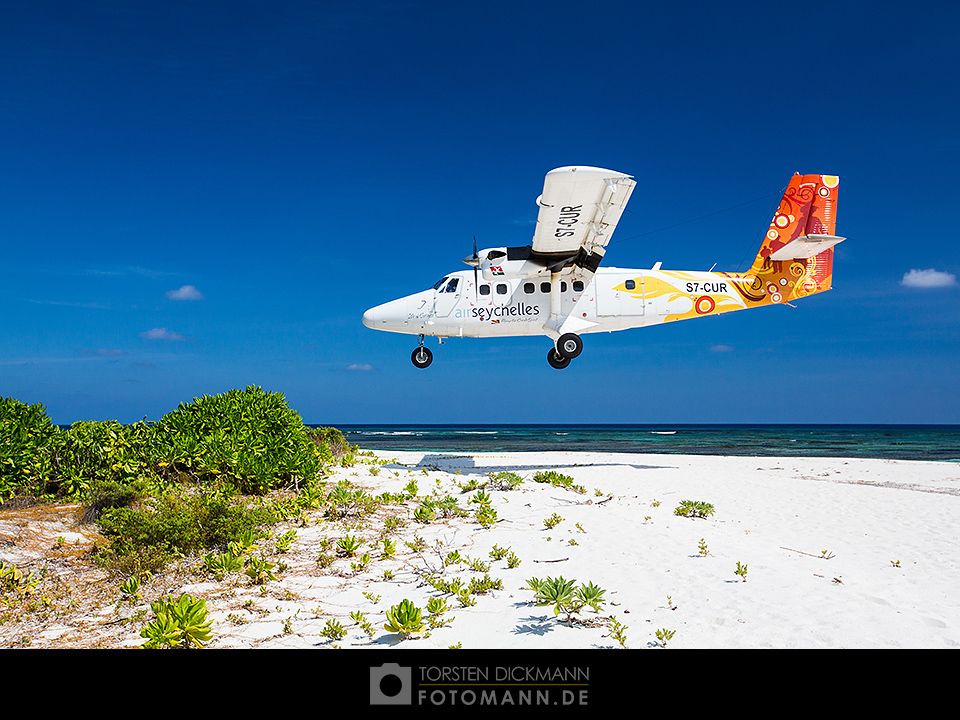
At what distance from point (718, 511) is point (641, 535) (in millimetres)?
3955

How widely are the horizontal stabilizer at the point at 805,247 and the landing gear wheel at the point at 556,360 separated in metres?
7.32

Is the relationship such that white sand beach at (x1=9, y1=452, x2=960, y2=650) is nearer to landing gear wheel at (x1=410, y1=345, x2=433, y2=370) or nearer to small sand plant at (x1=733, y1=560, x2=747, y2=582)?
small sand plant at (x1=733, y1=560, x2=747, y2=582)

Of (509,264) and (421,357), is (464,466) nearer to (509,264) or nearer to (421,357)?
(421,357)

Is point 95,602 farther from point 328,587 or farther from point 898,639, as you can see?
point 898,639

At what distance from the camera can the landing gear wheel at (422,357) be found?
51.6 ft

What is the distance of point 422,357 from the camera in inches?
620

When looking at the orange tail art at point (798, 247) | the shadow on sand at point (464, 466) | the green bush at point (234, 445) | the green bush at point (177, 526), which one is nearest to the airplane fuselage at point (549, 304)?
the orange tail art at point (798, 247)

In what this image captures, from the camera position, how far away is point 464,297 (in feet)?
49.6

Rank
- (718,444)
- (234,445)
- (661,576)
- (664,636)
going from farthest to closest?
(718,444) < (234,445) < (661,576) < (664,636)

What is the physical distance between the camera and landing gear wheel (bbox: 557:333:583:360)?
15.0 m

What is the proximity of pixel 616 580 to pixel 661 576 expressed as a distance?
0.59m

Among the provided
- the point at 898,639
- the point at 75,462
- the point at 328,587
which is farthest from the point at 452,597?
the point at 75,462

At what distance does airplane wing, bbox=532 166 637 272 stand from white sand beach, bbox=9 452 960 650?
249 inches
